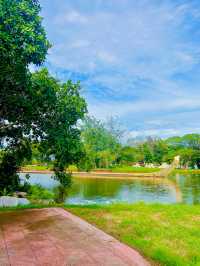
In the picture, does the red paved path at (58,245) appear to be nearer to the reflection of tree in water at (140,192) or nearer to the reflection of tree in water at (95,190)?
the reflection of tree in water at (140,192)

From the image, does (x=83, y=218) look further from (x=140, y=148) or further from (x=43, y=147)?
(x=140, y=148)

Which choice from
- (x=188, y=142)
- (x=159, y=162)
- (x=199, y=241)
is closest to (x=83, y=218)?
(x=199, y=241)

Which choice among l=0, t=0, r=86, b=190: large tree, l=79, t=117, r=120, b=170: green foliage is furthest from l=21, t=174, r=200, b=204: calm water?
l=79, t=117, r=120, b=170: green foliage

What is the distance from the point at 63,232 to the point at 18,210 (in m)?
2.70

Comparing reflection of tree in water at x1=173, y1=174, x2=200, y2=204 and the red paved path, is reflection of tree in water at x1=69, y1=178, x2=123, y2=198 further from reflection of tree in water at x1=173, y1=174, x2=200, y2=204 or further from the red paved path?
the red paved path

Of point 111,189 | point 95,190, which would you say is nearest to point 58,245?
point 95,190

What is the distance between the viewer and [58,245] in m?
4.46

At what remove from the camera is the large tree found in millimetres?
5324

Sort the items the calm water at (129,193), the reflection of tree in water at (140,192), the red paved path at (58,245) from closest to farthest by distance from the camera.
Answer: the red paved path at (58,245) < the calm water at (129,193) < the reflection of tree in water at (140,192)

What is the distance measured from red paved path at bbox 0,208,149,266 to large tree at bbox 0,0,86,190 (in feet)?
5.70

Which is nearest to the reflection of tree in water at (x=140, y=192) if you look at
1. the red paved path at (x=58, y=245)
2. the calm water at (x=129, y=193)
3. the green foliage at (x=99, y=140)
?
the calm water at (x=129, y=193)

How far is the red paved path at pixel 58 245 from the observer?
3.86 metres

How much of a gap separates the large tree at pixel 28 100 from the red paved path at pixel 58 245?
68.4 inches

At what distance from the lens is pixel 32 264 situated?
12.1 feet
